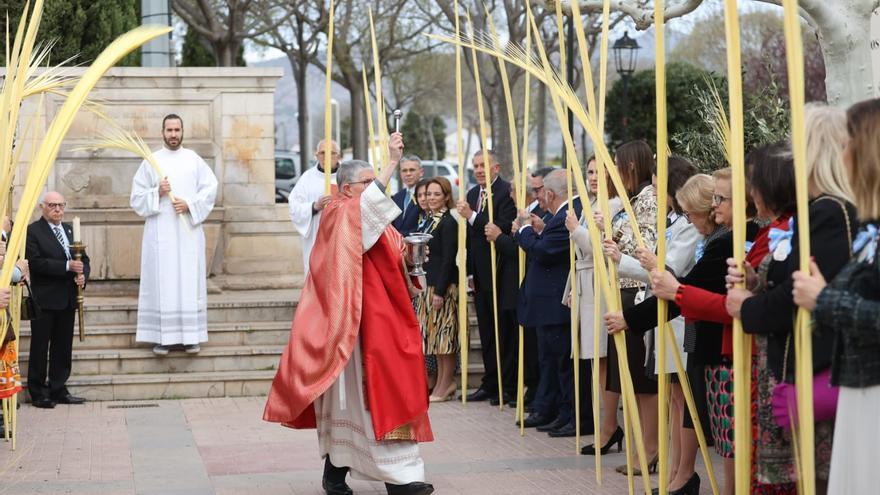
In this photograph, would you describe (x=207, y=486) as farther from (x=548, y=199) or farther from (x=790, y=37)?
(x=790, y=37)

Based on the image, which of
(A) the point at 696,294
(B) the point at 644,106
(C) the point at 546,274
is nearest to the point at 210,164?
(C) the point at 546,274

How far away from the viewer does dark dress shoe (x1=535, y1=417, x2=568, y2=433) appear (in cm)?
906

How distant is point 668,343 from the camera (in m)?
6.67

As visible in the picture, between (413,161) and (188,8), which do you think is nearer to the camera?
(413,161)

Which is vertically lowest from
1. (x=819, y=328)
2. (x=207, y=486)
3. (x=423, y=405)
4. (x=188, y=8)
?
(x=207, y=486)

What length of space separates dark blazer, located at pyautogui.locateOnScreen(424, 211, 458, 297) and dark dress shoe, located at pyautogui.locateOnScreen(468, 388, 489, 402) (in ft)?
2.82

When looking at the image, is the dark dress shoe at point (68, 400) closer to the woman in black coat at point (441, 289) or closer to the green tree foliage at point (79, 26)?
the woman in black coat at point (441, 289)

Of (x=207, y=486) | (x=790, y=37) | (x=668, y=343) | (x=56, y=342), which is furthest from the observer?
(x=56, y=342)

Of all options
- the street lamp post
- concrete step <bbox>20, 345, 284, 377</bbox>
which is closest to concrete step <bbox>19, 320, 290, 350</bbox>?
concrete step <bbox>20, 345, 284, 377</bbox>

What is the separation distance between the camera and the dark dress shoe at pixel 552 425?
29.7 feet

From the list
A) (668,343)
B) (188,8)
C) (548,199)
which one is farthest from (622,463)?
(188,8)

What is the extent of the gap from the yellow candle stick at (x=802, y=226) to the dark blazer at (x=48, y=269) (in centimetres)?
725

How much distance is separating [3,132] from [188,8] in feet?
71.9

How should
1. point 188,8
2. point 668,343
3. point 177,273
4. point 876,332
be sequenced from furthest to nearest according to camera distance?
point 188,8
point 177,273
point 668,343
point 876,332
